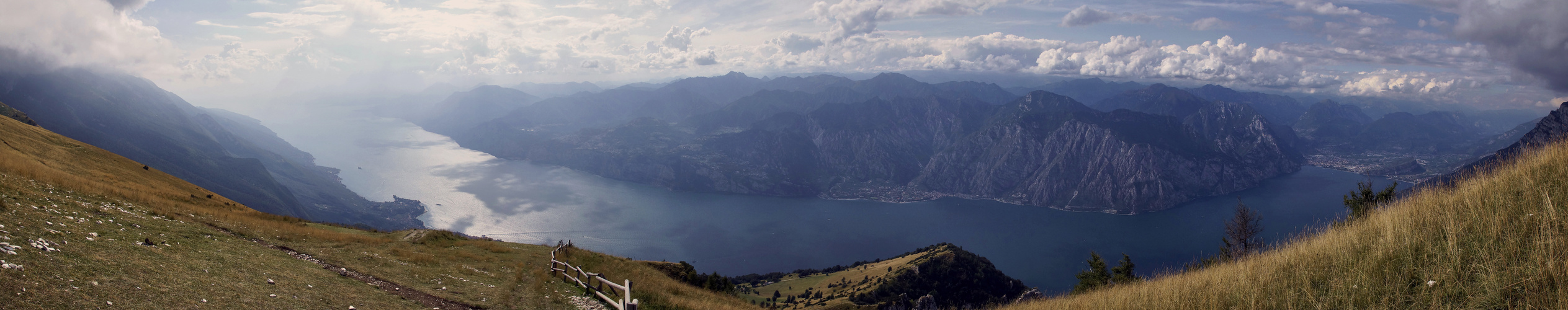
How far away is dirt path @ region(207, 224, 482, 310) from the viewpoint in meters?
12.3

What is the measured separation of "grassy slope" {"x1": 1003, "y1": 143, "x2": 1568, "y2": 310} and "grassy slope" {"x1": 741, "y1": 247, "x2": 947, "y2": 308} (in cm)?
7927

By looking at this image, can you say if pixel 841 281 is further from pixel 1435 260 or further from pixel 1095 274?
pixel 1435 260

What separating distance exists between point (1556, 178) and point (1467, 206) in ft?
3.31

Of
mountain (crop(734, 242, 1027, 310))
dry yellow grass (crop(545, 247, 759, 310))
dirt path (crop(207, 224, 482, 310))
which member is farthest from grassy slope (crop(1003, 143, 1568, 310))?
mountain (crop(734, 242, 1027, 310))

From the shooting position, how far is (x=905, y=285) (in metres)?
96.7

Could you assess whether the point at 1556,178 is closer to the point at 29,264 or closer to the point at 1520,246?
the point at 1520,246

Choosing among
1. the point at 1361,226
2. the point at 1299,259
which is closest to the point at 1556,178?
the point at 1361,226

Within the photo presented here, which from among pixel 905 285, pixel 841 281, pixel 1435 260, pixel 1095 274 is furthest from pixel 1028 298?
pixel 841 281

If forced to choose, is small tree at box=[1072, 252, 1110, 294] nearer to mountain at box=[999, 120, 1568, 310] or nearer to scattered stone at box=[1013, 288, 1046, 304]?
scattered stone at box=[1013, 288, 1046, 304]

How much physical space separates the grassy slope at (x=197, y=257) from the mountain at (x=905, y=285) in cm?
6752

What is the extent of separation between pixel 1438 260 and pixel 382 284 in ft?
59.9

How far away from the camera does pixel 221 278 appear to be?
33.1ft

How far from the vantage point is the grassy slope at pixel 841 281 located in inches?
3787

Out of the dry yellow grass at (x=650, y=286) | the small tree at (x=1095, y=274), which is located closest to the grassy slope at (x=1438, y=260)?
the dry yellow grass at (x=650, y=286)
